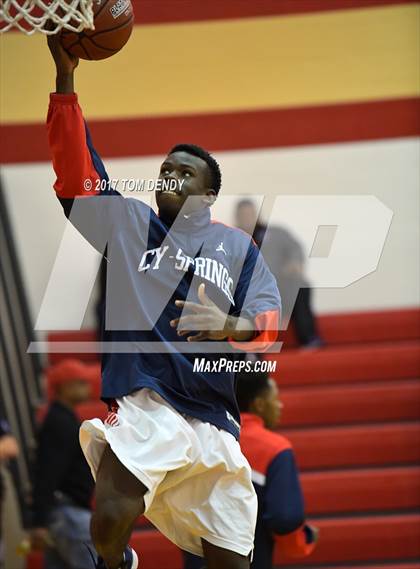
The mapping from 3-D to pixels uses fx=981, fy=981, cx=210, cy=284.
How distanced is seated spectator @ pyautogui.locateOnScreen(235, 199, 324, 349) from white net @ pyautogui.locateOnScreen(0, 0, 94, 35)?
4.14m

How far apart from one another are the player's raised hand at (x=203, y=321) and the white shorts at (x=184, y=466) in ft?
0.94

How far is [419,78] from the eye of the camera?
6.24 m

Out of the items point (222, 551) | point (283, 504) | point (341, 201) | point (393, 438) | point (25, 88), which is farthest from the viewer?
point (341, 201)

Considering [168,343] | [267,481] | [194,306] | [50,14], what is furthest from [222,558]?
[50,14]

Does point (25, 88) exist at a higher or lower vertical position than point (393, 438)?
higher

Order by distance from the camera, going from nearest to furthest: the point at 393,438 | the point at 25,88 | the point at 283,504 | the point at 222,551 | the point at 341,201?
the point at 222,551
the point at 283,504
the point at 25,88
the point at 393,438
the point at 341,201

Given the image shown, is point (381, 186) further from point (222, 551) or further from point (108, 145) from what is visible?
point (222, 551)

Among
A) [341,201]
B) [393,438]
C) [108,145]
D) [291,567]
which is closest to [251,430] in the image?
[291,567]

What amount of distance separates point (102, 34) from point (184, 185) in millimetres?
574

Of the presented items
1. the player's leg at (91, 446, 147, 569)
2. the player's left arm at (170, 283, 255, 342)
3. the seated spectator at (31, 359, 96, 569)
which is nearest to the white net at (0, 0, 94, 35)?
the player's left arm at (170, 283, 255, 342)

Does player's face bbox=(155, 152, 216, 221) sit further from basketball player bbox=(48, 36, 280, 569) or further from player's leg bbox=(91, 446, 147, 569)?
player's leg bbox=(91, 446, 147, 569)

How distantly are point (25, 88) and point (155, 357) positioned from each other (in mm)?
3146

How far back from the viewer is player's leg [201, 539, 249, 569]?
318 centimetres

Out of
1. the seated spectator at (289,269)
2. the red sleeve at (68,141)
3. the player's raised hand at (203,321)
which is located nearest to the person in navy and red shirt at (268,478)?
the player's raised hand at (203,321)
